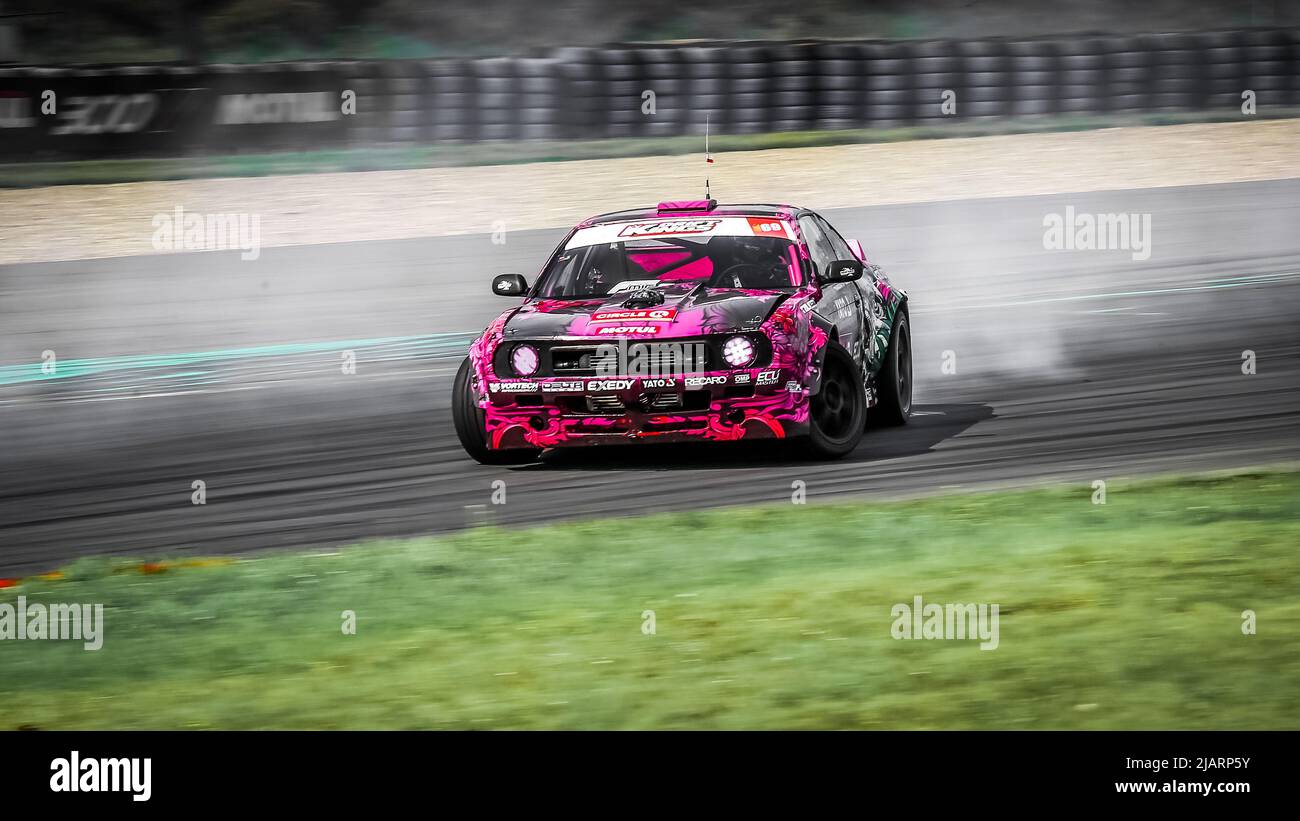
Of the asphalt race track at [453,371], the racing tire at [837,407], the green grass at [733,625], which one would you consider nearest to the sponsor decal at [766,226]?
the racing tire at [837,407]

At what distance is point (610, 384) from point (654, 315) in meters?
0.41

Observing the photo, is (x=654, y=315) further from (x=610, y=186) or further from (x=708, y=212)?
(x=610, y=186)

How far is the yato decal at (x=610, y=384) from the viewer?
8.67 meters

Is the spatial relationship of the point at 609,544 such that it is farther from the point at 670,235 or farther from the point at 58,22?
the point at 58,22

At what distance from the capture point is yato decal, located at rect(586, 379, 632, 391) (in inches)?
341

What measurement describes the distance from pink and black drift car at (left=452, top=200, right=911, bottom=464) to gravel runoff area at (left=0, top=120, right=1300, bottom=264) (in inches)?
374

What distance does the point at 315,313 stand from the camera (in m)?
15.7

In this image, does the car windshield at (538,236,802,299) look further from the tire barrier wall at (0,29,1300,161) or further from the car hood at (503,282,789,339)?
the tire barrier wall at (0,29,1300,161)

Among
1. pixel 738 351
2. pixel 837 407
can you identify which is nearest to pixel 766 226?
pixel 837 407

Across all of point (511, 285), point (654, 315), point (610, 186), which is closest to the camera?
point (654, 315)

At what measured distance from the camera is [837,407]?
9203 millimetres

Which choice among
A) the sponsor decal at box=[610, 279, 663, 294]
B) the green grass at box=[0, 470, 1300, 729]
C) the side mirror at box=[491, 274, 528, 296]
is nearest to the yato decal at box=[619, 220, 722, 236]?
the sponsor decal at box=[610, 279, 663, 294]

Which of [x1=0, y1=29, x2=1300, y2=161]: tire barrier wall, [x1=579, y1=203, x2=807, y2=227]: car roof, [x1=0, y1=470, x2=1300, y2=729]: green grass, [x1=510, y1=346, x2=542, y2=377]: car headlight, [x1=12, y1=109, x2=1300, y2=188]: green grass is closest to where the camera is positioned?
[x1=0, y1=470, x2=1300, y2=729]: green grass
